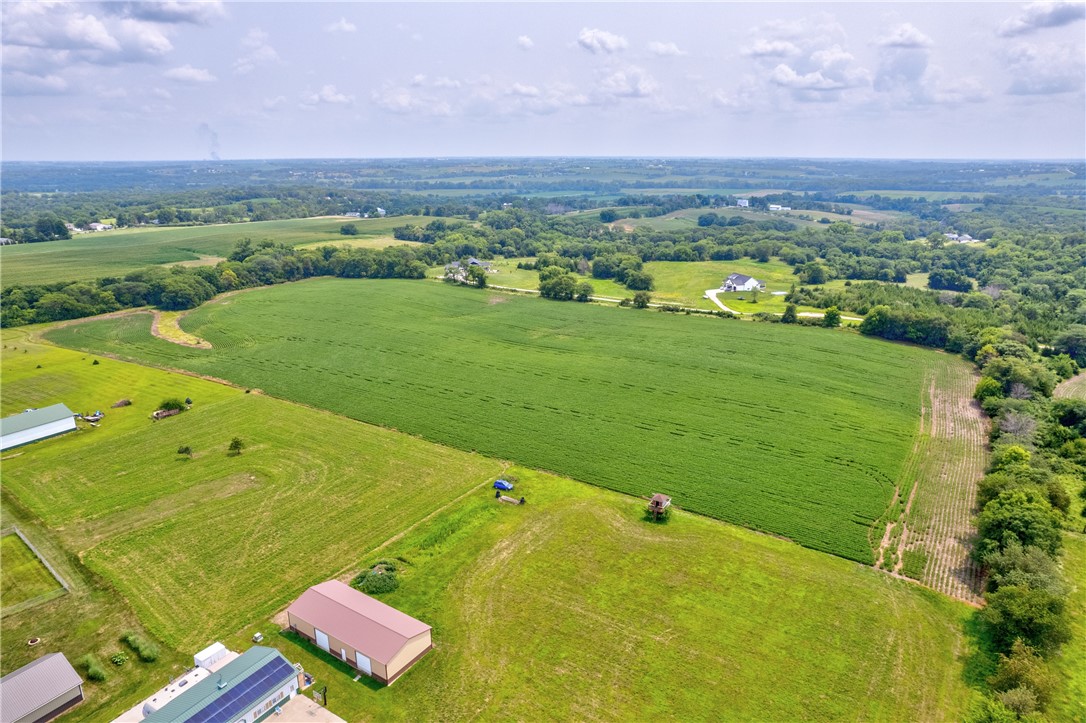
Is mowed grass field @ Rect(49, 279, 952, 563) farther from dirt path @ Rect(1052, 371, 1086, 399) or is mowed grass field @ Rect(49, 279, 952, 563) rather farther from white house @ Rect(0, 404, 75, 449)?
white house @ Rect(0, 404, 75, 449)

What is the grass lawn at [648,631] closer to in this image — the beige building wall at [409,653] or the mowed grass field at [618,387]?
the beige building wall at [409,653]

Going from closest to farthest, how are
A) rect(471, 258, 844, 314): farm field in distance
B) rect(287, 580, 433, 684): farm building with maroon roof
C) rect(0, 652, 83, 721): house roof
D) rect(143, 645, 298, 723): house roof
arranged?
rect(143, 645, 298, 723): house roof < rect(0, 652, 83, 721): house roof < rect(287, 580, 433, 684): farm building with maroon roof < rect(471, 258, 844, 314): farm field in distance

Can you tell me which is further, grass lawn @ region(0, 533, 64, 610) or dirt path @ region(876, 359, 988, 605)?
dirt path @ region(876, 359, 988, 605)

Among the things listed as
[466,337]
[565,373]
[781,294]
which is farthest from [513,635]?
[781,294]

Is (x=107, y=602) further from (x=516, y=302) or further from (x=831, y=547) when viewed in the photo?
(x=516, y=302)

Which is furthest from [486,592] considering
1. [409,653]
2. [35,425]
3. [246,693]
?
[35,425]

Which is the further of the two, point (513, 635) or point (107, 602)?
point (107, 602)

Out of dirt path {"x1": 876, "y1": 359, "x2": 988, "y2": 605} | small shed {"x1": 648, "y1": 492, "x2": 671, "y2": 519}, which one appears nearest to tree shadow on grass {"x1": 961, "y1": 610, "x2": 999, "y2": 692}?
dirt path {"x1": 876, "y1": 359, "x2": 988, "y2": 605}

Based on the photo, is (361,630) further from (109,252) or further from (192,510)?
(109,252)
